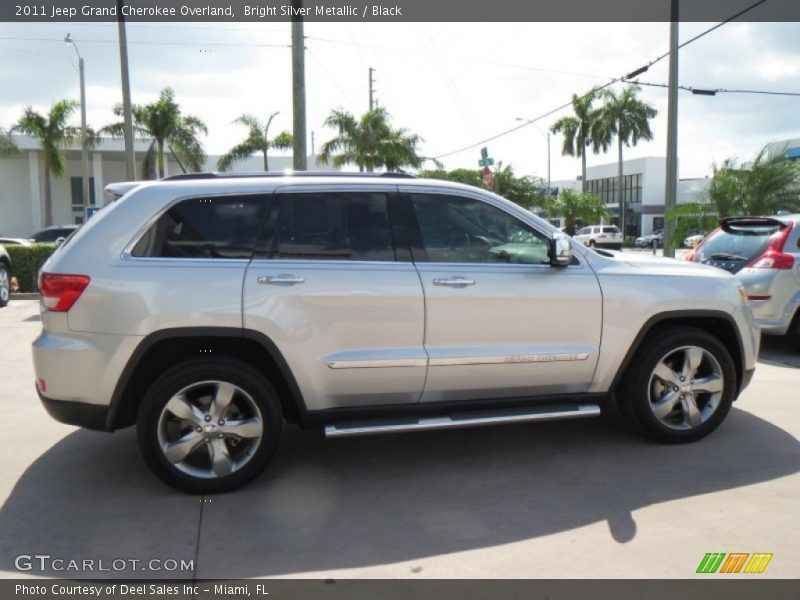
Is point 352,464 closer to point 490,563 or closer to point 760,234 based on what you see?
point 490,563

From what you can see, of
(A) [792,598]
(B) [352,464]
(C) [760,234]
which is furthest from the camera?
(C) [760,234]

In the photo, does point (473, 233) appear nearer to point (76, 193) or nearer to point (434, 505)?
point (434, 505)

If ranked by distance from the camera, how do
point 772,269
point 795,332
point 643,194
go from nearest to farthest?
point 772,269, point 795,332, point 643,194

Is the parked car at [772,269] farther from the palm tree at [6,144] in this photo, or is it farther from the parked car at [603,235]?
the palm tree at [6,144]

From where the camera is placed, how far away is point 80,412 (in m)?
3.94

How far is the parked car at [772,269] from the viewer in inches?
297

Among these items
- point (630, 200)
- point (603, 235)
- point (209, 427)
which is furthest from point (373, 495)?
point (630, 200)

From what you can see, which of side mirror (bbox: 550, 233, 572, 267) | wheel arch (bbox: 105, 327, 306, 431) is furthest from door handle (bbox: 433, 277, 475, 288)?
wheel arch (bbox: 105, 327, 306, 431)

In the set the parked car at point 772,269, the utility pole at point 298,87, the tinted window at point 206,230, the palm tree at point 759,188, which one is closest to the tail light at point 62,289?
the tinted window at point 206,230

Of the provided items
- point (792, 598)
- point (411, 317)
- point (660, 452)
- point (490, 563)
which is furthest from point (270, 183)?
point (792, 598)

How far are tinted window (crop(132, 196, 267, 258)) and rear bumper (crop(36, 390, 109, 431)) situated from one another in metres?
0.90

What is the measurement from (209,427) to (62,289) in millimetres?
1119

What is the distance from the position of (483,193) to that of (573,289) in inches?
33.5

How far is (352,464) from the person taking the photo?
462 centimetres
